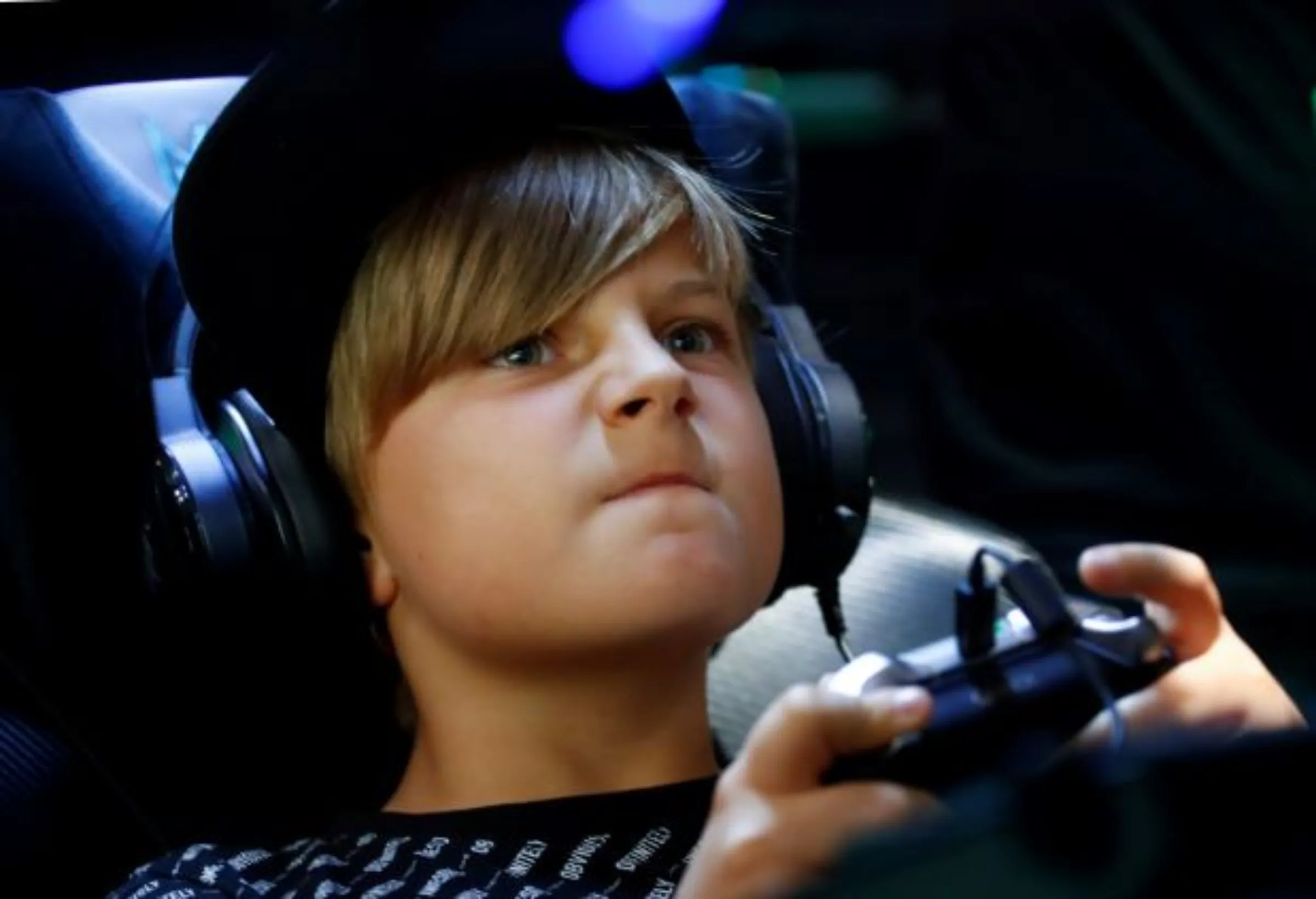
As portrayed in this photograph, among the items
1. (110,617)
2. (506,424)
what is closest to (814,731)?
(506,424)

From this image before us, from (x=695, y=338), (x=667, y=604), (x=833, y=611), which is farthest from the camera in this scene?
(x=833, y=611)

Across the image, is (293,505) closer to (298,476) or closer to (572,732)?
(298,476)

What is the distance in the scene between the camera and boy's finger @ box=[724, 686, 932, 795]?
1.93 feet

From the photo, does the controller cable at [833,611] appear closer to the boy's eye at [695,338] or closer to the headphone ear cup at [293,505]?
the boy's eye at [695,338]

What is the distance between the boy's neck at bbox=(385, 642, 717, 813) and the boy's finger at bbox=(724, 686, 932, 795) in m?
0.26

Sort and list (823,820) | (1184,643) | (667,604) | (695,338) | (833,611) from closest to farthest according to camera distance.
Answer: (823,820), (1184,643), (667,604), (695,338), (833,611)

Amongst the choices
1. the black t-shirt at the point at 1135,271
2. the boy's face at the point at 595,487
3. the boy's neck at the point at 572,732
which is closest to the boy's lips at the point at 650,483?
the boy's face at the point at 595,487

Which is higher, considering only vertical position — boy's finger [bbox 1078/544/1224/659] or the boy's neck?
boy's finger [bbox 1078/544/1224/659]

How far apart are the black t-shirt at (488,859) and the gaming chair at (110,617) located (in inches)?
3.2

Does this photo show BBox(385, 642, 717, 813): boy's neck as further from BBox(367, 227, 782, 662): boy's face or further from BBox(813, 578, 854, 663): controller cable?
BBox(813, 578, 854, 663): controller cable

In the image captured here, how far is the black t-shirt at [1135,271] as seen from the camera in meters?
1.20

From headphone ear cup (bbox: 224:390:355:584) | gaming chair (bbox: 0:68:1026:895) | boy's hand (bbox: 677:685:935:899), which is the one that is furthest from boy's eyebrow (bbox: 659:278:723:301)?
boy's hand (bbox: 677:685:935:899)

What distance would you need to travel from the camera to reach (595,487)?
0.83 metres

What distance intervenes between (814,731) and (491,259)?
37 centimetres
